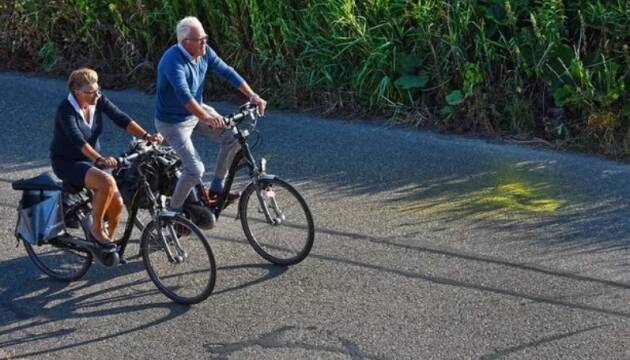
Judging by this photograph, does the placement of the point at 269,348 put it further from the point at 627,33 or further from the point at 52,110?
the point at 52,110

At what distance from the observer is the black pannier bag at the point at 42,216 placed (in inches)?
297

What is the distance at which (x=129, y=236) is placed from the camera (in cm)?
759

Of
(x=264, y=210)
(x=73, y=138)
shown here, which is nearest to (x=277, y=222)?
(x=264, y=210)

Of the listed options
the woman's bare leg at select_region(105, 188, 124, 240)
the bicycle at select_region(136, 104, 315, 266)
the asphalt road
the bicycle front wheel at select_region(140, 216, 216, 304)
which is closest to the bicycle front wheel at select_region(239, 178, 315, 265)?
the bicycle at select_region(136, 104, 315, 266)

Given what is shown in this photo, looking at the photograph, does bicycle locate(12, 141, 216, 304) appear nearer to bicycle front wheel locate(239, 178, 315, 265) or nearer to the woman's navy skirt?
the woman's navy skirt

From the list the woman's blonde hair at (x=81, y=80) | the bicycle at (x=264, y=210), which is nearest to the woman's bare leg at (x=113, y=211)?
the bicycle at (x=264, y=210)

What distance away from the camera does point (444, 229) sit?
8.41 m

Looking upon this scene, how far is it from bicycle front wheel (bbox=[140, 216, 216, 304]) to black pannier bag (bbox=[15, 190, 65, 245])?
2.46 feet

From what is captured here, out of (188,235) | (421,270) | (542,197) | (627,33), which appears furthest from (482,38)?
(188,235)

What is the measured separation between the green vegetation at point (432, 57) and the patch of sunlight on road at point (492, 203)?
Result: 1359 mm

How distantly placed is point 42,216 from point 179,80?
1337 mm

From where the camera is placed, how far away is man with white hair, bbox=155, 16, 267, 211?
Result: 24.7 ft

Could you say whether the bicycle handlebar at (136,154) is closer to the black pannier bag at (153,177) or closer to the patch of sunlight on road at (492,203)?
the black pannier bag at (153,177)

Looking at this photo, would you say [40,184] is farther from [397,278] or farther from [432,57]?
[432,57]
